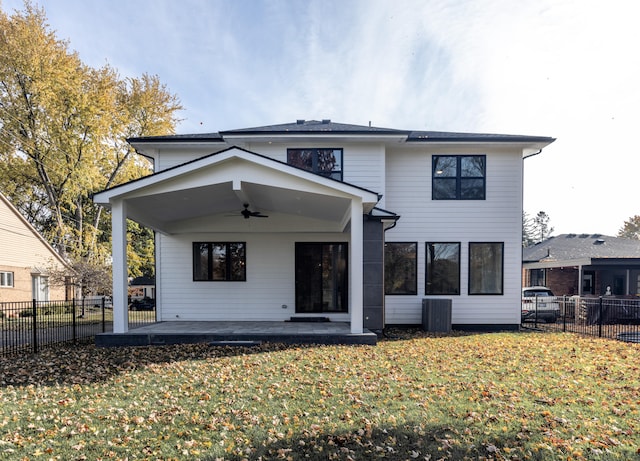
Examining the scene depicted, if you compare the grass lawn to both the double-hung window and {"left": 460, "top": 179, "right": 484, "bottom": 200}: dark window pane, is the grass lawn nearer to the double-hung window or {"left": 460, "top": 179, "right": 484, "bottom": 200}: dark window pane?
the double-hung window

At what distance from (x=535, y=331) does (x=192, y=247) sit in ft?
36.3

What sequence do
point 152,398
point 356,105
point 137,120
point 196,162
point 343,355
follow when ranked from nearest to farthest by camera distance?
point 152,398
point 343,355
point 196,162
point 356,105
point 137,120

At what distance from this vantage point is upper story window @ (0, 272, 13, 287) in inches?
723

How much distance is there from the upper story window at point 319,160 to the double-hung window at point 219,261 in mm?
3168

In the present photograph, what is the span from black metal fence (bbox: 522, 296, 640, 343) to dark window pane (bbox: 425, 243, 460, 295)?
133 inches

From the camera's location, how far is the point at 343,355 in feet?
22.0

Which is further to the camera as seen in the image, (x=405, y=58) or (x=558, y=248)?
(x=558, y=248)

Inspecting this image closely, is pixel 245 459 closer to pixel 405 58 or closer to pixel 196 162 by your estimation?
pixel 196 162

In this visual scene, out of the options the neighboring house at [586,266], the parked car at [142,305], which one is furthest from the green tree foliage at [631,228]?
the parked car at [142,305]

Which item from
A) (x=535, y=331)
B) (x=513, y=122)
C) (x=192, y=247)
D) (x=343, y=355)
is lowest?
(x=535, y=331)

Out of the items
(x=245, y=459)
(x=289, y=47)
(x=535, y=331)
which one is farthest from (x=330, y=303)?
(x=289, y=47)

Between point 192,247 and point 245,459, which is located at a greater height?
point 192,247

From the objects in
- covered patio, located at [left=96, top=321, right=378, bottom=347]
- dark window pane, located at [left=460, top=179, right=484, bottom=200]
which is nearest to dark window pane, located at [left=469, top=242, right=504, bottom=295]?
dark window pane, located at [left=460, top=179, right=484, bottom=200]

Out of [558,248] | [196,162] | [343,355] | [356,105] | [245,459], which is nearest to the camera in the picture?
[245,459]
